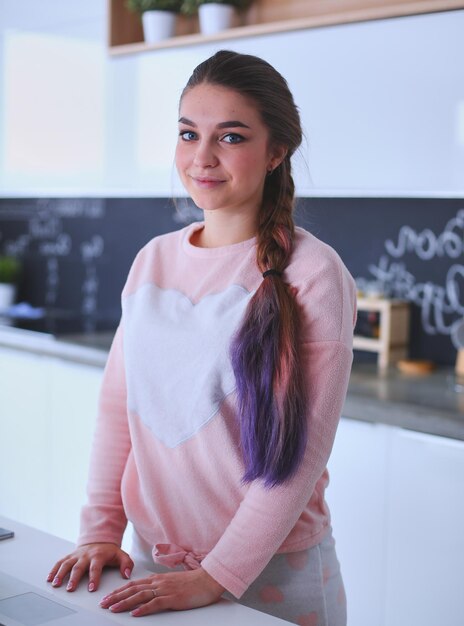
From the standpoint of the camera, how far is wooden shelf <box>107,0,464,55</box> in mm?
2285

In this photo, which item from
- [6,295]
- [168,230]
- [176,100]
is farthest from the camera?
[6,295]

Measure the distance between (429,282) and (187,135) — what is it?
5.11 feet

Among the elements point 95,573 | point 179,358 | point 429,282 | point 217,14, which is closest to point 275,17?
point 217,14

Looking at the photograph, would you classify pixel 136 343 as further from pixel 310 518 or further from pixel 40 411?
pixel 40 411

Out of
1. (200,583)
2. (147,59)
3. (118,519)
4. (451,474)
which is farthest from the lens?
(147,59)

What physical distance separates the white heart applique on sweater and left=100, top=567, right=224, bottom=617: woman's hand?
213 mm

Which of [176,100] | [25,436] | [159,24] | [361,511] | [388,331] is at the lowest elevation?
[25,436]

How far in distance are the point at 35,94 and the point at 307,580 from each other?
254cm

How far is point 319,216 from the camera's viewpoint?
294cm

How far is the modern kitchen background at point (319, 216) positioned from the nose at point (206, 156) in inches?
8.8

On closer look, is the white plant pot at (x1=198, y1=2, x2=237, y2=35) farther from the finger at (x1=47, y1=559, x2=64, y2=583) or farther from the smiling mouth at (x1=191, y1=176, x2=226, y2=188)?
the finger at (x1=47, y1=559, x2=64, y2=583)

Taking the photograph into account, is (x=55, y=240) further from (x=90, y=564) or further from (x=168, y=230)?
(x=90, y=564)

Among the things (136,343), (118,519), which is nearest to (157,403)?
(136,343)

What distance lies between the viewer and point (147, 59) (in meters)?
2.95
